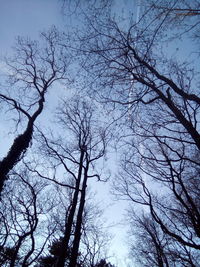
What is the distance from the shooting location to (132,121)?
7.29 metres

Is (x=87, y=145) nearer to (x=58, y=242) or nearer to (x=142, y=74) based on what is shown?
(x=142, y=74)

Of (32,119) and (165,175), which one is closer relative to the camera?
(165,175)

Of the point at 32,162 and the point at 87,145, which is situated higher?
the point at 87,145

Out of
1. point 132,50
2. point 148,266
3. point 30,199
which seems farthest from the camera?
point 148,266

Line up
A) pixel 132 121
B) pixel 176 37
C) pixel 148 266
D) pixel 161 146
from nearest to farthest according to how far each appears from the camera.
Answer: pixel 176 37 < pixel 132 121 < pixel 161 146 < pixel 148 266

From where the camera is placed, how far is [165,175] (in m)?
8.19

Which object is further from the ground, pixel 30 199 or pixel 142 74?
pixel 142 74

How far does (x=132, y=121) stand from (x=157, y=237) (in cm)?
1437

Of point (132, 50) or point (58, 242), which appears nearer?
point (132, 50)

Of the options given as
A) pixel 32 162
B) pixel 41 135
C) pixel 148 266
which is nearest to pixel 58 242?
pixel 148 266

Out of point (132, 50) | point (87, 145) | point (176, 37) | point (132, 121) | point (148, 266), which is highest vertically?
point (87, 145)

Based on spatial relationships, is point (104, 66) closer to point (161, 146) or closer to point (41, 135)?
point (161, 146)

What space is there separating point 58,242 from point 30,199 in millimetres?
7761

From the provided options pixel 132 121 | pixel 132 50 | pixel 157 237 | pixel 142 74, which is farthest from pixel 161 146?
pixel 157 237
